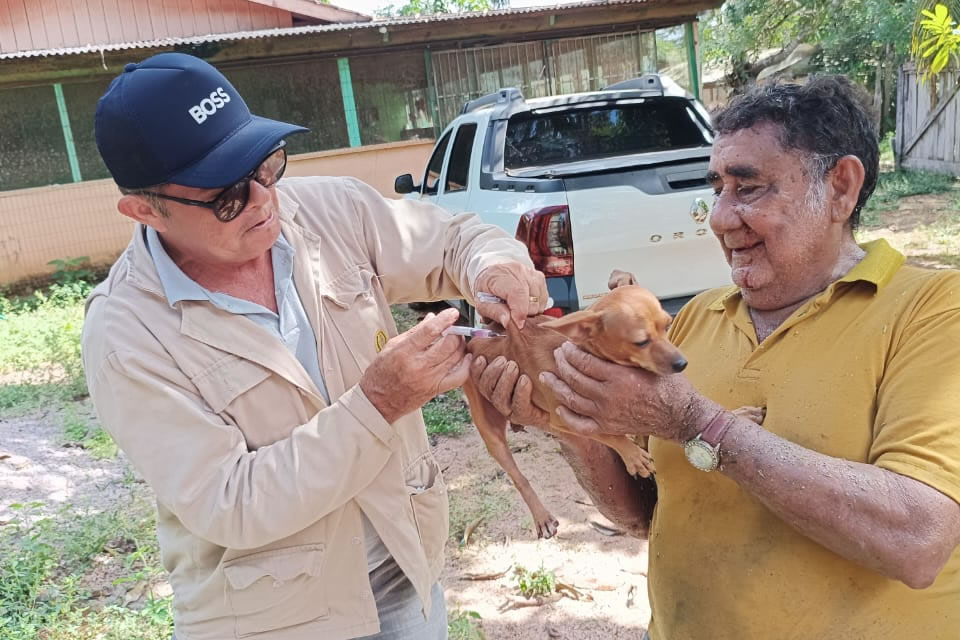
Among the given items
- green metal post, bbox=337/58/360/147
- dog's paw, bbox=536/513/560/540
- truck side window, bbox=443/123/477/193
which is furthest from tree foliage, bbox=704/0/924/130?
dog's paw, bbox=536/513/560/540

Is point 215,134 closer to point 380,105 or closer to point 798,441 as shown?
point 798,441

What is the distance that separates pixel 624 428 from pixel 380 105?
13.6m

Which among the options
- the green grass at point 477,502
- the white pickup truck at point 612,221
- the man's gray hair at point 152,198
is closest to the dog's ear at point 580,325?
the man's gray hair at point 152,198

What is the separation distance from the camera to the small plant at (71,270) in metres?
12.8

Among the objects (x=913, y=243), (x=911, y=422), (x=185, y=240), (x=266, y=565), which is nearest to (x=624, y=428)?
(x=911, y=422)

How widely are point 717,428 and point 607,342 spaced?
42 centimetres

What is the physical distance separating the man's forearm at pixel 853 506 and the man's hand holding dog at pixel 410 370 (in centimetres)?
76

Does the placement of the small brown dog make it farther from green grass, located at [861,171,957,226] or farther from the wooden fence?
the wooden fence

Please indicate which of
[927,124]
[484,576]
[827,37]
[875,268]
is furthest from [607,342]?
[827,37]

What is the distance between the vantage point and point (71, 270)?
1296 cm

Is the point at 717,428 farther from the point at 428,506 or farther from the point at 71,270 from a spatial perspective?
the point at 71,270

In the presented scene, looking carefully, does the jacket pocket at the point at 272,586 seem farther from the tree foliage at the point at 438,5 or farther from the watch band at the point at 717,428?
the tree foliage at the point at 438,5

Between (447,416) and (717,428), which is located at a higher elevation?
(717,428)

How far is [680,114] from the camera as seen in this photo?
Result: 6.88 metres
